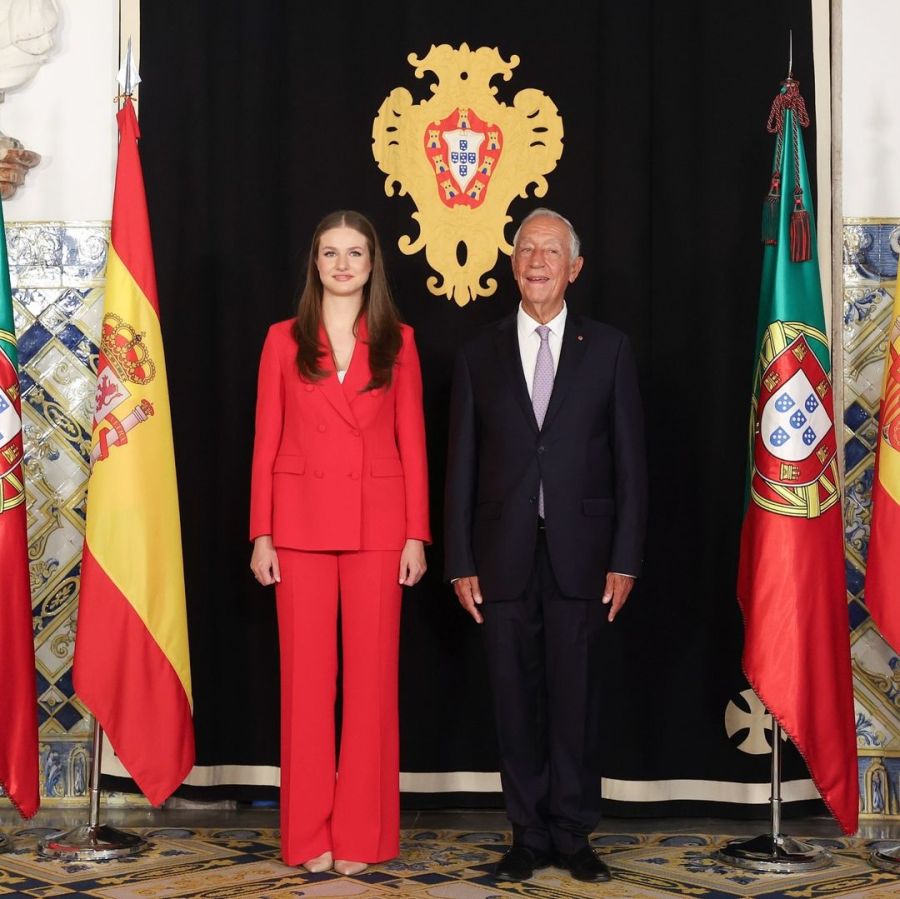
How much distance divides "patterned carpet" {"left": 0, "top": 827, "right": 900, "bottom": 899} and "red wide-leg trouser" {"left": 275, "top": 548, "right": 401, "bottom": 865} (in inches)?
4.2

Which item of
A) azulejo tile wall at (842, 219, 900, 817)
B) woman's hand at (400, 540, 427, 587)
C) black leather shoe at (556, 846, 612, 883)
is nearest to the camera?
black leather shoe at (556, 846, 612, 883)

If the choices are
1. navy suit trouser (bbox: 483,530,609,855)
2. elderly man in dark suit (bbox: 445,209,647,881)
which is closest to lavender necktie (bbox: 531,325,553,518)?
elderly man in dark suit (bbox: 445,209,647,881)

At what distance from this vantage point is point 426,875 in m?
3.35

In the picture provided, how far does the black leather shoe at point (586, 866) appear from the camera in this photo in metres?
3.27

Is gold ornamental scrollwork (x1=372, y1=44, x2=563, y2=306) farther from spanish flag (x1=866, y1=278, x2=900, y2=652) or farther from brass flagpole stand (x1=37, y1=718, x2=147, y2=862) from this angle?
brass flagpole stand (x1=37, y1=718, x2=147, y2=862)

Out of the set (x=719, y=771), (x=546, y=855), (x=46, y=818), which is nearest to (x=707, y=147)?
(x=719, y=771)

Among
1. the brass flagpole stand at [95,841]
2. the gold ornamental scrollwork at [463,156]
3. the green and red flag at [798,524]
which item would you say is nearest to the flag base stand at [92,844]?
the brass flagpole stand at [95,841]

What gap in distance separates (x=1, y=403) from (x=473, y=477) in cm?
134

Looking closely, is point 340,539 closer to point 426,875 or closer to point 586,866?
point 426,875

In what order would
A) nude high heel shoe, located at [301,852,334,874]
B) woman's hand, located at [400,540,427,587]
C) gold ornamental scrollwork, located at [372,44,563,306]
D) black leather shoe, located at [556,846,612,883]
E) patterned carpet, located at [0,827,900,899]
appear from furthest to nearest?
gold ornamental scrollwork, located at [372,44,563,306]
woman's hand, located at [400,540,427,587]
nude high heel shoe, located at [301,852,334,874]
black leather shoe, located at [556,846,612,883]
patterned carpet, located at [0,827,900,899]

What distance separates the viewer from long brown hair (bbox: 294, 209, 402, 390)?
11.5ft

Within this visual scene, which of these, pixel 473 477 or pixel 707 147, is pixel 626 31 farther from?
pixel 473 477

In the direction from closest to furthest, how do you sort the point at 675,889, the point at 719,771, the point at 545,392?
the point at 675,889, the point at 545,392, the point at 719,771

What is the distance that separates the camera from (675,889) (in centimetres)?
321
